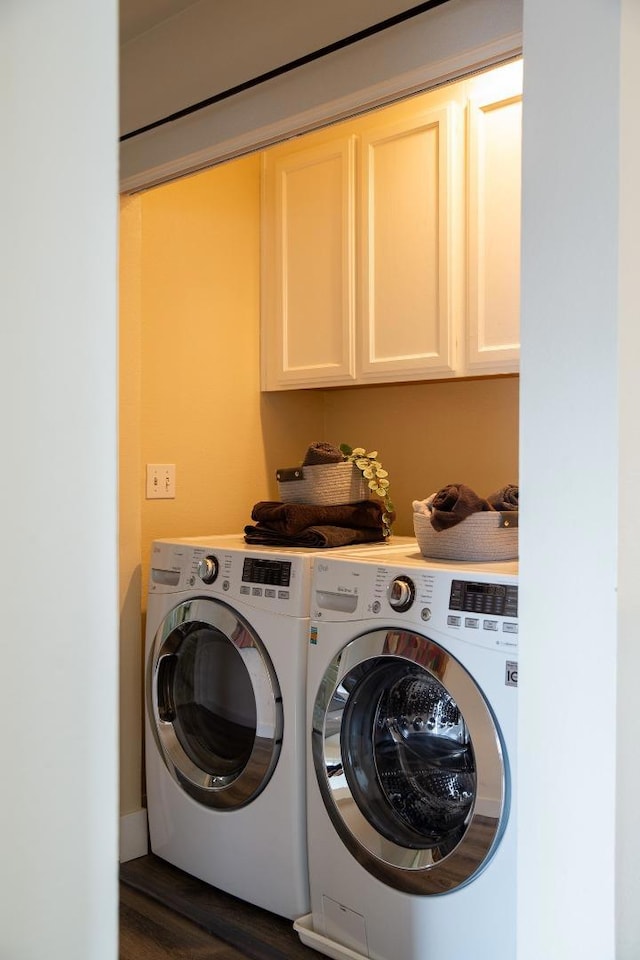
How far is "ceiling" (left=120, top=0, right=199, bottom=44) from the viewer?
7.77ft

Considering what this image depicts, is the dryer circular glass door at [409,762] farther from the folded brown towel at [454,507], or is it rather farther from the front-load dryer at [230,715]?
the folded brown towel at [454,507]

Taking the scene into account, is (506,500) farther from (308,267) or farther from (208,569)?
(308,267)

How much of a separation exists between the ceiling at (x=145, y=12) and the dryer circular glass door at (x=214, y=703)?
1.66 m

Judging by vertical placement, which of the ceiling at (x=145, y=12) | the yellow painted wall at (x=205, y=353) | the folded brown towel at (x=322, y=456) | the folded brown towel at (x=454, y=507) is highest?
the ceiling at (x=145, y=12)

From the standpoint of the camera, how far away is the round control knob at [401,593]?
194 centimetres
